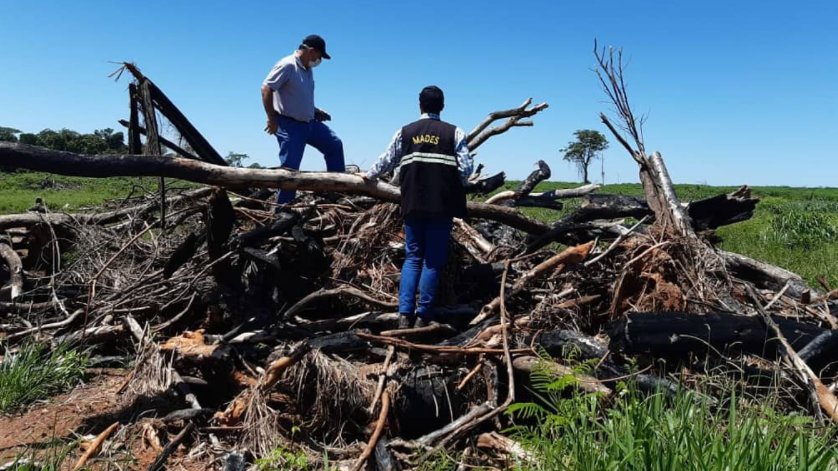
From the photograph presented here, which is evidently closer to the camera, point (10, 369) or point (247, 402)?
point (247, 402)

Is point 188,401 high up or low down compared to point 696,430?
down

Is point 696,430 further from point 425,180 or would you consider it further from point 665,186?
point 665,186

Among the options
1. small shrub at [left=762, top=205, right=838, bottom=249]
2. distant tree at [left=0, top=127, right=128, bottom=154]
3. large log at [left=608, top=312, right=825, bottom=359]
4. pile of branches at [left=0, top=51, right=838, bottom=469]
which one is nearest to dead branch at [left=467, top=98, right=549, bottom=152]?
pile of branches at [left=0, top=51, right=838, bottom=469]

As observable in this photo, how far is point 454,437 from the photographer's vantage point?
367 centimetres

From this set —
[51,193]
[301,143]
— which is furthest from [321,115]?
[51,193]

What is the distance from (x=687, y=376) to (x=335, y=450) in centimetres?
219

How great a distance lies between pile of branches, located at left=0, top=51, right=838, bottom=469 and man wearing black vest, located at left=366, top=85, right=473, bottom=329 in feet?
1.04

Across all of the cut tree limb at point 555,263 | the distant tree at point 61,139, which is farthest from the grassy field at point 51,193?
the cut tree limb at point 555,263

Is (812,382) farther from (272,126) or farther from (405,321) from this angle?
(272,126)

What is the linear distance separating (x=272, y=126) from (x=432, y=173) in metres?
2.16

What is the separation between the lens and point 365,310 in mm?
5352

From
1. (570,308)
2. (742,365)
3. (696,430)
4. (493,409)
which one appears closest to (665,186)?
(570,308)

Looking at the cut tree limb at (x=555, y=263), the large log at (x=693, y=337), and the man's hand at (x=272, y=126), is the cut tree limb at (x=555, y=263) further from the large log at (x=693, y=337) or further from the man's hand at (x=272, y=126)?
the man's hand at (x=272, y=126)

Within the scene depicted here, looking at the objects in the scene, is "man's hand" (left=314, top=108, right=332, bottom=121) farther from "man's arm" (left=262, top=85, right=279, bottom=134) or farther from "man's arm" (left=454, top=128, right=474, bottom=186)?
"man's arm" (left=454, top=128, right=474, bottom=186)
